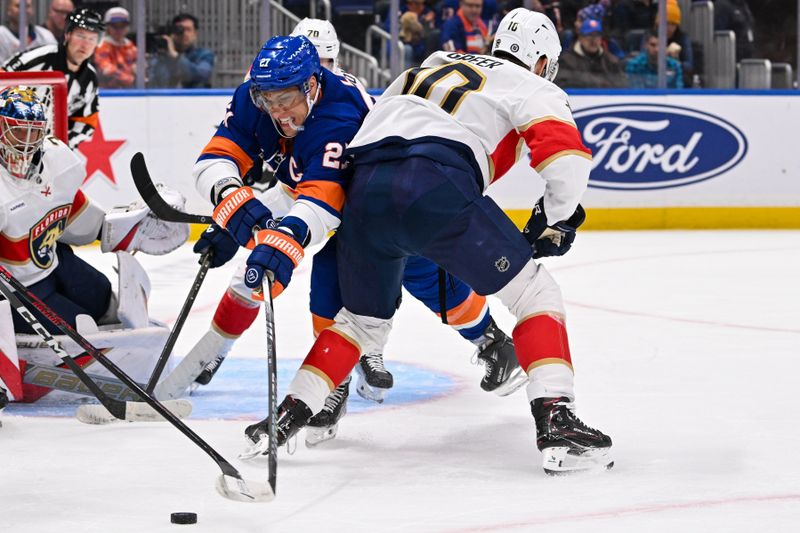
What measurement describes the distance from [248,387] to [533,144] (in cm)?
126

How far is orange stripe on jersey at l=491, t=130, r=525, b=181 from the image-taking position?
2742 mm

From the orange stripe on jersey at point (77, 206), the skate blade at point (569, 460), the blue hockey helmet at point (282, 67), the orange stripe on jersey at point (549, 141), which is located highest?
the blue hockey helmet at point (282, 67)

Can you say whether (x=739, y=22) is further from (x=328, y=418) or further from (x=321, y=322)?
(x=328, y=418)

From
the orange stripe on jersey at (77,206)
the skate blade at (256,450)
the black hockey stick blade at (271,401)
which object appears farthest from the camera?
the orange stripe on jersey at (77,206)

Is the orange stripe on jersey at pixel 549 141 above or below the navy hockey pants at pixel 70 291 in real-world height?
above

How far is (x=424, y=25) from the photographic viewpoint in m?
7.08

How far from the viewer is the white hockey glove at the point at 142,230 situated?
354cm

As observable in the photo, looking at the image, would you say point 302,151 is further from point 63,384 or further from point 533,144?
point 63,384

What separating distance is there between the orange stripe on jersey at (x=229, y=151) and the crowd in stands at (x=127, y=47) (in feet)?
13.3

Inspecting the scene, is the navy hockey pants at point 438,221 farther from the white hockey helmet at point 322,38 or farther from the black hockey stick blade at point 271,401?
the white hockey helmet at point 322,38

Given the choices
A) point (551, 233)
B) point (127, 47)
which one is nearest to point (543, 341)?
point (551, 233)

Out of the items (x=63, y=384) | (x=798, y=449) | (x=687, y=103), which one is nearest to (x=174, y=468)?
(x=63, y=384)

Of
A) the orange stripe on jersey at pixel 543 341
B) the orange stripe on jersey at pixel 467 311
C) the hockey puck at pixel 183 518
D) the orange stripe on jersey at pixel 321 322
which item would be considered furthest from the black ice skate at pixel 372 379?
the hockey puck at pixel 183 518

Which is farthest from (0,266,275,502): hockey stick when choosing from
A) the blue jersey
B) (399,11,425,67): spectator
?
(399,11,425,67): spectator
